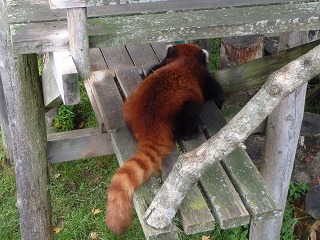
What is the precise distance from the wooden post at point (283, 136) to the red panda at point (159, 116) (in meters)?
0.44

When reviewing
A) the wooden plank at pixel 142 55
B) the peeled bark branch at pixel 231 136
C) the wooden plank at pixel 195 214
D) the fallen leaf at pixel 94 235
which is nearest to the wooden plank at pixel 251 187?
the wooden plank at pixel 195 214

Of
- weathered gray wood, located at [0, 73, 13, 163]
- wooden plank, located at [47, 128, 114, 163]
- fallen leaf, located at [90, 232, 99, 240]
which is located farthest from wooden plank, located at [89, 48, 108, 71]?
fallen leaf, located at [90, 232, 99, 240]

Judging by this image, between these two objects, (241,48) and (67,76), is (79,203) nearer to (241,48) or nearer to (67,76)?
(241,48)

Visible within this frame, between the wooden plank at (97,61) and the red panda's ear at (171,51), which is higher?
the red panda's ear at (171,51)

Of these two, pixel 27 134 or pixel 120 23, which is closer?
pixel 120 23

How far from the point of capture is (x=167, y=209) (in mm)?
2213

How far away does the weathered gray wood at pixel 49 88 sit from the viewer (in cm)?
Answer: 248

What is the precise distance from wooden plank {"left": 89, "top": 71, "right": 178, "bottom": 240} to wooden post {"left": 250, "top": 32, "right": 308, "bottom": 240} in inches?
35.9

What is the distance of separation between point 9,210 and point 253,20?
2653mm

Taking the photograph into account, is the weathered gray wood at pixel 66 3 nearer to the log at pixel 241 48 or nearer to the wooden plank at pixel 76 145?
the wooden plank at pixel 76 145

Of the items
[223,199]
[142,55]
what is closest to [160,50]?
[142,55]

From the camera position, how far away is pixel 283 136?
3123mm

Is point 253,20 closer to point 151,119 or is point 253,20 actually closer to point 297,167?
point 151,119

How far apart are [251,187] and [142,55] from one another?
5.30ft
